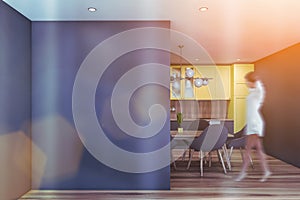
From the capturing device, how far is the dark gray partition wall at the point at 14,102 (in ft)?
9.63

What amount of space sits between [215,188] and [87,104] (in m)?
2.06

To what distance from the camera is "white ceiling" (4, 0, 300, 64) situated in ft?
9.65

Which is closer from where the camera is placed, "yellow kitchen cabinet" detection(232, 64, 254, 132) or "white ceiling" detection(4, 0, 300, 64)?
"white ceiling" detection(4, 0, 300, 64)

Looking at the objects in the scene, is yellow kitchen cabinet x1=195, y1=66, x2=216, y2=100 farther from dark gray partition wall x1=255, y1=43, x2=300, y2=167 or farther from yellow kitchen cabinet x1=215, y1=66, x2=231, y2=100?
dark gray partition wall x1=255, y1=43, x2=300, y2=167

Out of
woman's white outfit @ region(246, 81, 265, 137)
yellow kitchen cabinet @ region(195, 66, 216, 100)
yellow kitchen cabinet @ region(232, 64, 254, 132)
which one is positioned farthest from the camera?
yellow kitchen cabinet @ region(195, 66, 216, 100)

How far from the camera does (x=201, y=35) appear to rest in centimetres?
433

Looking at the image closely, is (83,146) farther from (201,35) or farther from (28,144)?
(201,35)

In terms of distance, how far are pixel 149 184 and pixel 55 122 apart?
1.47m

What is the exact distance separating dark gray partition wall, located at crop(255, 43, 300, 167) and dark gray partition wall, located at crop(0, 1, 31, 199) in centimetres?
455

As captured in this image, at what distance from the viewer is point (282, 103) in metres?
5.70

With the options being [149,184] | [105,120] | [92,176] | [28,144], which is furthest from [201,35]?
[28,144]

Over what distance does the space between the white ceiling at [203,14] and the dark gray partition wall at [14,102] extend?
256mm

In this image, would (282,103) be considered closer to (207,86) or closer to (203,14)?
(207,86)

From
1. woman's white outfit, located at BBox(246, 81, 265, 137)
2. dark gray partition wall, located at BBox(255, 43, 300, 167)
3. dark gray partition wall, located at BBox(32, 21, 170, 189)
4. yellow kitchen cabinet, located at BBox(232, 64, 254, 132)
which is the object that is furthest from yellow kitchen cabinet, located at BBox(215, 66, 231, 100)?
woman's white outfit, located at BBox(246, 81, 265, 137)
